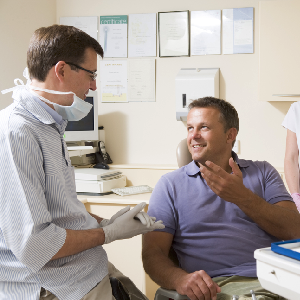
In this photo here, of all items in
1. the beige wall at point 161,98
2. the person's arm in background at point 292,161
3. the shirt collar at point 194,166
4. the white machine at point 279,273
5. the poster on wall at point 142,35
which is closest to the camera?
the white machine at point 279,273

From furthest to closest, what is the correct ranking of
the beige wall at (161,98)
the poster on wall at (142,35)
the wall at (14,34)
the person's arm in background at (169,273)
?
→ the poster on wall at (142,35) → the beige wall at (161,98) → the wall at (14,34) → the person's arm in background at (169,273)

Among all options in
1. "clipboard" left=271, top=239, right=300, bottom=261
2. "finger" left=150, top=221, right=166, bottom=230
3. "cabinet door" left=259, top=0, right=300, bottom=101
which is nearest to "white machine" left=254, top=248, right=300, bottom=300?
"clipboard" left=271, top=239, right=300, bottom=261

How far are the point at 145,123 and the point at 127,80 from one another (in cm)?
41

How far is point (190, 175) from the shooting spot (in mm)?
1648

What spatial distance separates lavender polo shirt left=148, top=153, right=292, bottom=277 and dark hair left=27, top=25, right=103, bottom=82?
26.9 inches

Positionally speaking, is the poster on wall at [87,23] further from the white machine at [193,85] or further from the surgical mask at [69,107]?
the surgical mask at [69,107]

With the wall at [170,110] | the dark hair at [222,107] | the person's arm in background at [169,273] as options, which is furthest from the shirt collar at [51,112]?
the wall at [170,110]

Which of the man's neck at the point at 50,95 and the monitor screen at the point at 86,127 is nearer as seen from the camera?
the man's neck at the point at 50,95

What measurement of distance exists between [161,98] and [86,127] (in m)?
0.68

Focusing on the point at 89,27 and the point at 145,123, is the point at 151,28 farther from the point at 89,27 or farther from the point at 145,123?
the point at 145,123

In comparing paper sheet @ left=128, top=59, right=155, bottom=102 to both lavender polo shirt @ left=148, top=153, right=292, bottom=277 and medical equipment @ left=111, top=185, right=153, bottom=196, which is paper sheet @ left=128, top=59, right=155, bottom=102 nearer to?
medical equipment @ left=111, top=185, right=153, bottom=196

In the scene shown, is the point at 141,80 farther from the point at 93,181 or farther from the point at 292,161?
Answer: the point at 292,161

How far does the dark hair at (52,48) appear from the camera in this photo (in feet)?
3.90

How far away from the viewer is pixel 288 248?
0.86 metres
